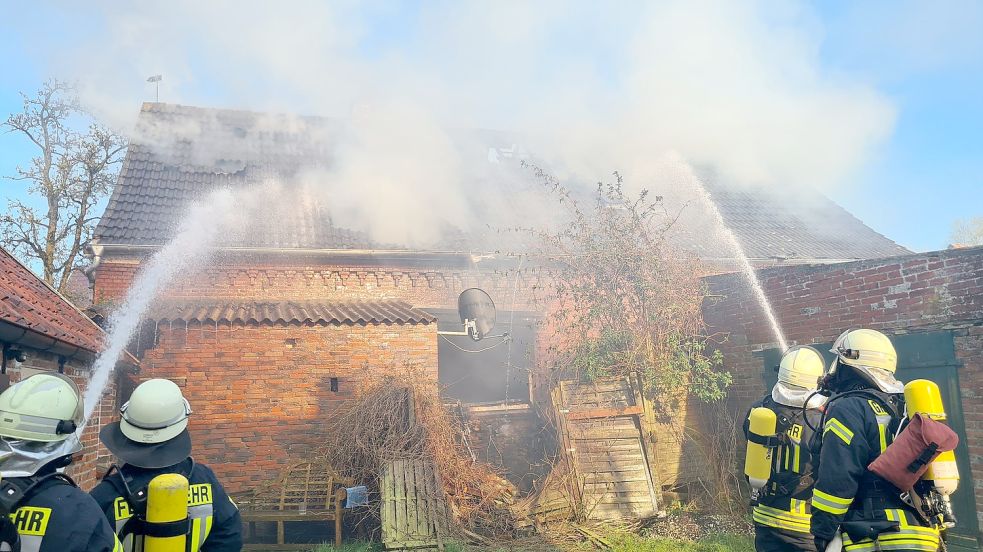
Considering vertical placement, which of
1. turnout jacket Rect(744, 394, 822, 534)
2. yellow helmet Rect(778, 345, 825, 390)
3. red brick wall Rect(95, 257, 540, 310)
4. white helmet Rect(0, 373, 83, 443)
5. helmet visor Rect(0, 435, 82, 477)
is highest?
red brick wall Rect(95, 257, 540, 310)

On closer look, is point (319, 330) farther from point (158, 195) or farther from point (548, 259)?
point (158, 195)

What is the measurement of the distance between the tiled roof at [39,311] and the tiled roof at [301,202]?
14.0 feet

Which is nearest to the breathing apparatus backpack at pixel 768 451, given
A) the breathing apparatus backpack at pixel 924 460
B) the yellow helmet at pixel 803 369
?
the yellow helmet at pixel 803 369

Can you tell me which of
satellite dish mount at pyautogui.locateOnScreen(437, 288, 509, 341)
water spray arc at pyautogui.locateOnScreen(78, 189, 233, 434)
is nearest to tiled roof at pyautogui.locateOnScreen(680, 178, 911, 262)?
satellite dish mount at pyautogui.locateOnScreen(437, 288, 509, 341)

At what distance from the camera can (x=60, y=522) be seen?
2.17m

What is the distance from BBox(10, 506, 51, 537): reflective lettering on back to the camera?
83.5 inches

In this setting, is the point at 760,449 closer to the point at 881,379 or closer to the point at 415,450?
the point at 881,379

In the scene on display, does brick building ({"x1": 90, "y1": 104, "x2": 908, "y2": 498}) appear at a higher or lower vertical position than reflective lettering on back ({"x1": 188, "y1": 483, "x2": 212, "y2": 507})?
higher

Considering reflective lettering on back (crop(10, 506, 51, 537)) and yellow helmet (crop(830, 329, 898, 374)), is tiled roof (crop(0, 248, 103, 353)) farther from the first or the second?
yellow helmet (crop(830, 329, 898, 374))

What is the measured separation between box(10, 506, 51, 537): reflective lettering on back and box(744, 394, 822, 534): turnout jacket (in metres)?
3.88

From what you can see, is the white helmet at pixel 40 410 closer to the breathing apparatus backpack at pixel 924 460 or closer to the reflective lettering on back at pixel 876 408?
the breathing apparatus backpack at pixel 924 460

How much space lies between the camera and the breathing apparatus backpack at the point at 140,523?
2.56 meters

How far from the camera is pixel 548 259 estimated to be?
11672 mm

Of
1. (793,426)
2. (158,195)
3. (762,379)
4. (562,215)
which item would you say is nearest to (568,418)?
(762,379)
